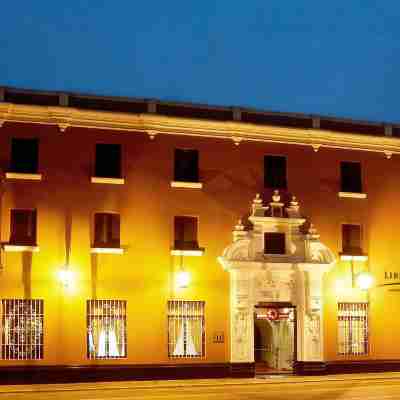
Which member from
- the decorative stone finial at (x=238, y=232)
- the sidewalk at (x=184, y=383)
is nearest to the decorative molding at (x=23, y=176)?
the sidewalk at (x=184, y=383)

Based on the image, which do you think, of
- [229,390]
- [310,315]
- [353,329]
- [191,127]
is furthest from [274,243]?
[229,390]

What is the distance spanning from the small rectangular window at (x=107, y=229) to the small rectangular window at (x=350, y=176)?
992cm

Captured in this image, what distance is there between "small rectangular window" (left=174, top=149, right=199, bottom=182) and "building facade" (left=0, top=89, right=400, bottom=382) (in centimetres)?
6

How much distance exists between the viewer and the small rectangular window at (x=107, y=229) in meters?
30.3

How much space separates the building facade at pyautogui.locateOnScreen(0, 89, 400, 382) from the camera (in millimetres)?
29422

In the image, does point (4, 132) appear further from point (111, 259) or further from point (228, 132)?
point (228, 132)

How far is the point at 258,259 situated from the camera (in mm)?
31812

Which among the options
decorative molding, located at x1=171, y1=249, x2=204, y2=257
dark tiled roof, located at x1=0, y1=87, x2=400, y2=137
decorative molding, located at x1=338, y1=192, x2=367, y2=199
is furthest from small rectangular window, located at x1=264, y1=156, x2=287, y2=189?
decorative molding, located at x1=171, y1=249, x2=204, y2=257

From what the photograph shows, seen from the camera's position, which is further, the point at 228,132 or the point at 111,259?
the point at 228,132

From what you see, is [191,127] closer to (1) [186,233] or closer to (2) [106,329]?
(1) [186,233]

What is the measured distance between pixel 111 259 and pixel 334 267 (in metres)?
9.23

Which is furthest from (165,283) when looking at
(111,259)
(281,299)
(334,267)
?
(334,267)

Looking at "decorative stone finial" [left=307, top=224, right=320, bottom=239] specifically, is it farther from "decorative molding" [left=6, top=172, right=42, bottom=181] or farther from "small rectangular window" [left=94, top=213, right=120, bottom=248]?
"decorative molding" [left=6, top=172, right=42, bottom=181]

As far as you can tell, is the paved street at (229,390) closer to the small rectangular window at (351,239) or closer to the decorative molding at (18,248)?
the decorative molding at (18,248)
